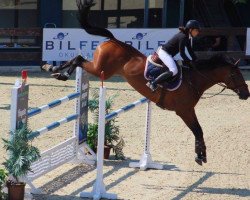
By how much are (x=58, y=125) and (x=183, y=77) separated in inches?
76.0

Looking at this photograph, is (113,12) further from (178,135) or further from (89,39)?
(178,135)

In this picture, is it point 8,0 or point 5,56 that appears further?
point 8,0

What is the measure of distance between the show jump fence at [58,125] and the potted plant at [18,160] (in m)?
0.16

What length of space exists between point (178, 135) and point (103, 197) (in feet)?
14.2

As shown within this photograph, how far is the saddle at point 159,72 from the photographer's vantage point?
11.8 metres

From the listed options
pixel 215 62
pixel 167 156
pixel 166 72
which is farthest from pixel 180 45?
pixel 167 156

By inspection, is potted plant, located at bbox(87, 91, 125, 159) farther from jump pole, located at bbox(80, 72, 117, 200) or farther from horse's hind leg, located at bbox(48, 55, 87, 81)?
jump pole, located at bbox(80, 72, 117, 200)

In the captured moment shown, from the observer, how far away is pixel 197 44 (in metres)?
23.7

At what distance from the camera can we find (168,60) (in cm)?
1183

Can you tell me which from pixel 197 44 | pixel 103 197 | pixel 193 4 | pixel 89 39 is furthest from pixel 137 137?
pixel 193 4

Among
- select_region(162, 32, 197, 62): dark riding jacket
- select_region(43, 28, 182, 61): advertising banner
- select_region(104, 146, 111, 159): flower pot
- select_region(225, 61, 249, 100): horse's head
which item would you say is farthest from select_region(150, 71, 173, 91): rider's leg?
select_region(43, 28, 182, 61): advertising banner

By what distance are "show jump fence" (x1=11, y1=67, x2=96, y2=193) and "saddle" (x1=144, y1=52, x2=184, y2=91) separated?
1031 millimetres

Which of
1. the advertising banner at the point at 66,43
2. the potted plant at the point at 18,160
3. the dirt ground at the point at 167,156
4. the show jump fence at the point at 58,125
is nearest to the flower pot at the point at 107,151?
the dirt ground at the point at 167,156

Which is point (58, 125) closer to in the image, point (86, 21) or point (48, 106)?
point (48, 106)
